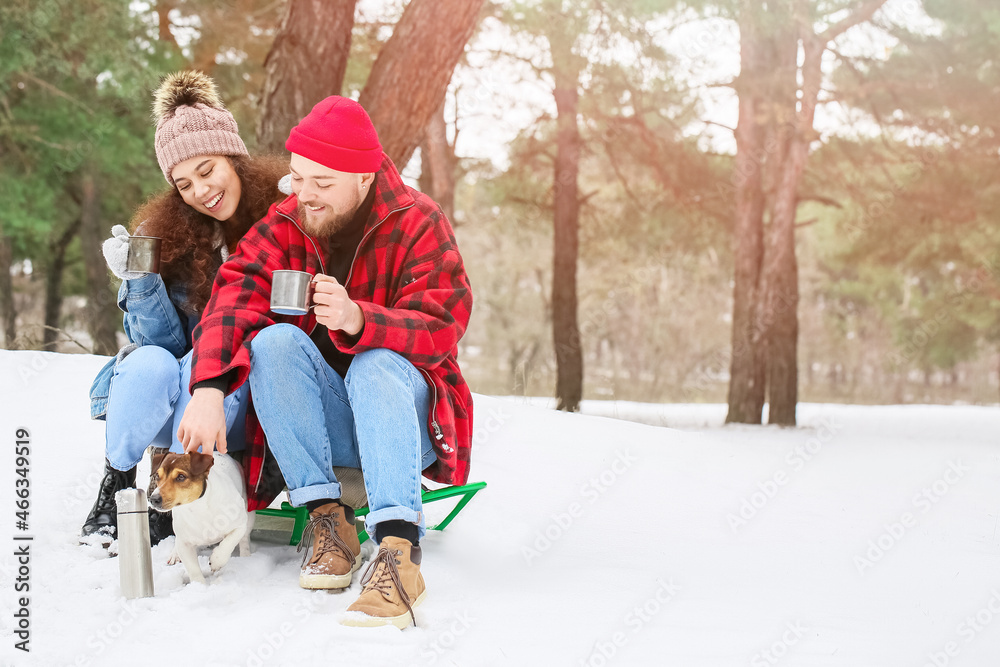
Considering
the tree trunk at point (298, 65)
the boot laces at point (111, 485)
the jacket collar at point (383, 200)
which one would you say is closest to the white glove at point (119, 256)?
the jacket collar at point (383, 200)

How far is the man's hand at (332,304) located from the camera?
1.98 metres

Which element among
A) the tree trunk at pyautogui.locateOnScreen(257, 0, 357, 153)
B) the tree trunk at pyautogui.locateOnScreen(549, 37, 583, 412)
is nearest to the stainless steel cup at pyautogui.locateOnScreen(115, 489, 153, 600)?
the tree trunk at pyautogui.locateOnScreen(257, 0, 357, 153)

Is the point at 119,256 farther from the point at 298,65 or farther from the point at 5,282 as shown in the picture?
the point at 5,282

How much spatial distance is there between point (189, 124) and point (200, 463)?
113cm

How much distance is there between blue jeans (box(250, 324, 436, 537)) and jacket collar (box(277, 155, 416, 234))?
396 millimetres

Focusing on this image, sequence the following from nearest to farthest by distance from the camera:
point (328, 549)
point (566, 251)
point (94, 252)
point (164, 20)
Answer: point (328, 549)
point (566, 251)
point (164, 20)
point (94, 252)

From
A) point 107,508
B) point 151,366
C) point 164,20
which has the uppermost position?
point 164,20

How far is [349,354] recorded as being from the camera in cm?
229

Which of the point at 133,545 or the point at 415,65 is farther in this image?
the point at 415,65

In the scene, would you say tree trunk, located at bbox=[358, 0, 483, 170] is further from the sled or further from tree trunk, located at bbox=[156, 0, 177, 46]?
tree trunk, located at bbox=[156, 0, 177, 46]

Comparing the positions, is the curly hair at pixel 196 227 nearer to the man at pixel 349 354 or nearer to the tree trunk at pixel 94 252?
the man at pixel 349 354

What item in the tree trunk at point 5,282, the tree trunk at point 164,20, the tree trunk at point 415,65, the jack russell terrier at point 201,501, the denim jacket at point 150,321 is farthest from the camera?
the tree trunk at point 5,282

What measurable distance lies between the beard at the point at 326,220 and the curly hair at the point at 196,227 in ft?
1.24

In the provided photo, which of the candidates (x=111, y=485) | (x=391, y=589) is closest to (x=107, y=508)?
(x=111, y=485)
